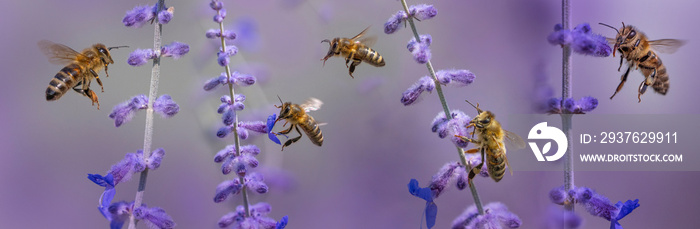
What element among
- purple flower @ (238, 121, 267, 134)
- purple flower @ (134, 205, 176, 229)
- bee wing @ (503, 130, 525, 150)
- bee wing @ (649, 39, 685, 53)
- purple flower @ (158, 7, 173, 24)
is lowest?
purple flower @ (134, 205, 176, 229)

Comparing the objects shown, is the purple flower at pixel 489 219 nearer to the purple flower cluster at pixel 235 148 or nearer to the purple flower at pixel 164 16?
the purple flower cluster at pixel 235 148

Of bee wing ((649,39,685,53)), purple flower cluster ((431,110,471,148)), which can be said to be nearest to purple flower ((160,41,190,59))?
purple flower cluster ((431,110,471,148))

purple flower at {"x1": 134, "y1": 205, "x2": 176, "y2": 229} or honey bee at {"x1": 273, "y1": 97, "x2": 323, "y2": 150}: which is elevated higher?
honey bee at {"x1": 273, "y1": 97, "x2": 323, "y2": 150}

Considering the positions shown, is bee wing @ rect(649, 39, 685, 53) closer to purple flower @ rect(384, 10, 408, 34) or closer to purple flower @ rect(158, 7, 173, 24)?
purple flower @ rect(384, 10, 408, 34)

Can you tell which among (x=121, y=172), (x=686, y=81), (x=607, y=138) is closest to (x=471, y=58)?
(x=607, y=138)

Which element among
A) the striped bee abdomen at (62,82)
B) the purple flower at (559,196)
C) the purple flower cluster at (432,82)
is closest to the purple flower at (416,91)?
the purple flower cluster at (432,82)

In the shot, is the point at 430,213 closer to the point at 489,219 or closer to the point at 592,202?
the point at 489,219

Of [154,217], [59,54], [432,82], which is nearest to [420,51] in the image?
[432,82]
